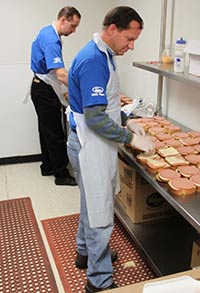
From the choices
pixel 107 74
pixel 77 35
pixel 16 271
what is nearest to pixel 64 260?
pixel 16 271

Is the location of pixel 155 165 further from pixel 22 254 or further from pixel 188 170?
pixel 22 254

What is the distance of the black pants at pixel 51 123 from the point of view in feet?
9.80

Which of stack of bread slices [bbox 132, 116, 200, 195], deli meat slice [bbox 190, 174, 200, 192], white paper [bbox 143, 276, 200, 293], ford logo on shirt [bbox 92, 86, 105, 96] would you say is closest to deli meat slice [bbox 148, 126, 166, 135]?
stack of bread slices [bbox 132, 116, 200, 195]

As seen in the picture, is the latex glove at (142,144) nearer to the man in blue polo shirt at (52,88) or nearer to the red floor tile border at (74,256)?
the red floor tile border at (74,256)

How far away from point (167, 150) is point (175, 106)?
71 centimetres

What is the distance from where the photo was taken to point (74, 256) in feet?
7.06

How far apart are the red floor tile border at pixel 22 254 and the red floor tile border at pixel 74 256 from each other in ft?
0.25

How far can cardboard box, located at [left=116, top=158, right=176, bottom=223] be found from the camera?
2128mm

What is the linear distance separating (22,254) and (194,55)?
1.61 metres

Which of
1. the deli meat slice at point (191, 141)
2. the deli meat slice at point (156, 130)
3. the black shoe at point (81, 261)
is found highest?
the deli meat slice at point (156, 130)

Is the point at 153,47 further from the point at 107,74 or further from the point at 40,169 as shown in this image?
the point at 40,169

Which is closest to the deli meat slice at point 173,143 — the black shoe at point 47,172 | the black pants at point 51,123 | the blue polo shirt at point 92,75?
the blue polo shirt at point 92,75

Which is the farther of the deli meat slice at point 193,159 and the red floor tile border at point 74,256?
the red floor tile border at point 74,256

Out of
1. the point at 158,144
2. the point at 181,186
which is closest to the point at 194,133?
the point at 158,144
